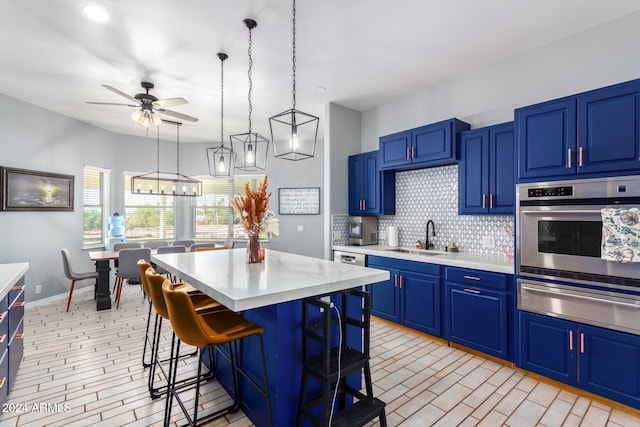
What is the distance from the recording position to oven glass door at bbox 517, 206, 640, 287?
6.96ft

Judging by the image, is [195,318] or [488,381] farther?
[488,381]


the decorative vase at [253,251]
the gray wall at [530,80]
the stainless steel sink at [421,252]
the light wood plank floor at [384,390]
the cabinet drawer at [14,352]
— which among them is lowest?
the light wood plank floor at [384,390]

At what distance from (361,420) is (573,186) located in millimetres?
2244

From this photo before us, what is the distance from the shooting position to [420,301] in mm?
3330

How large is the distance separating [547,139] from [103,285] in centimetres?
564

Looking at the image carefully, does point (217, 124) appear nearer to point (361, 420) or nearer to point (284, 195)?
point (284, 195)

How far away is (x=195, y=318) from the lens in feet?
5.20

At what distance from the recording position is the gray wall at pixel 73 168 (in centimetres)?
428

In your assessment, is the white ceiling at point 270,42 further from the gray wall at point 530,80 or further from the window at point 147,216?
the window at point 147,216

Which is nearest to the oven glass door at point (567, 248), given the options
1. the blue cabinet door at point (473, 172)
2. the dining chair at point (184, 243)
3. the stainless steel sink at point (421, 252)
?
the blue cabinet door at point (473, 172)

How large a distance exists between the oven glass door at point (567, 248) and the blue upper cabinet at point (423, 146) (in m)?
1.10

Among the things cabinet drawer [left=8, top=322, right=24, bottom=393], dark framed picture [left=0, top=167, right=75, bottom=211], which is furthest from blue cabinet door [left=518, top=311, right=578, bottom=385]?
dark framed picture [left=0, top=167, right=75, bottom=211]

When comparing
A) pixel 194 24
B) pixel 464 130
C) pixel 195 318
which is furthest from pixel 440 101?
pixel 195 318

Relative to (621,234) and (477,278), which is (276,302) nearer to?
(477,278)
